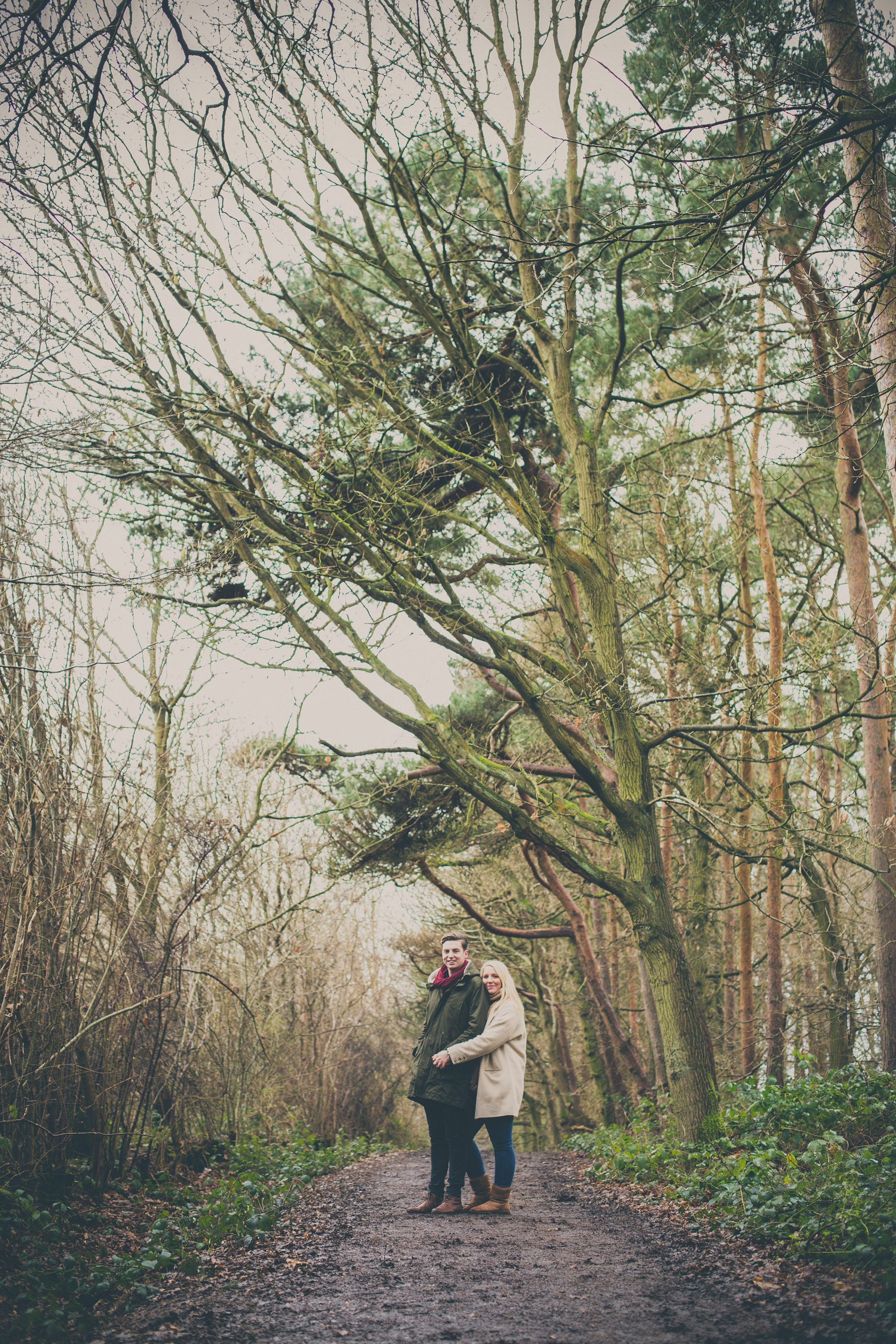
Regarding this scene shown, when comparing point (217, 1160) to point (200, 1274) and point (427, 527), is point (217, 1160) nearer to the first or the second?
point (200, 1274)

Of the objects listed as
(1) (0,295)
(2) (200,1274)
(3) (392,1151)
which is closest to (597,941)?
(3) (392,1151)

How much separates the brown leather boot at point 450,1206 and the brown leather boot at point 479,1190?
80 millimetres

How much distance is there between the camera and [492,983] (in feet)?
18.3

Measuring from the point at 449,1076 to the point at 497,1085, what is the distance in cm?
31

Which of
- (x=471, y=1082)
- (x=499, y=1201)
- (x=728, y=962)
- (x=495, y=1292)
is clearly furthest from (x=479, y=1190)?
(x=728, y=962)

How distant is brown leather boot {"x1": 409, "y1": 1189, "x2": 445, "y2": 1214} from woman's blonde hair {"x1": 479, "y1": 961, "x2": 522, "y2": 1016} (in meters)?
1.25

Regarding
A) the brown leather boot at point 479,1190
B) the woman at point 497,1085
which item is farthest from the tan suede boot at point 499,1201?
the brown leather boot at point 479,1190

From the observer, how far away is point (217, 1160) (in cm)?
695

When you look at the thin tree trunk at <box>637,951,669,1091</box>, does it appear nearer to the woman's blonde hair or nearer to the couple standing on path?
the woman's blonde hair

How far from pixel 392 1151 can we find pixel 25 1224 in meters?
12.9

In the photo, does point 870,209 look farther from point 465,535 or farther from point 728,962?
point 728,962

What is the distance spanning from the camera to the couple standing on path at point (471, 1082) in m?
5.14

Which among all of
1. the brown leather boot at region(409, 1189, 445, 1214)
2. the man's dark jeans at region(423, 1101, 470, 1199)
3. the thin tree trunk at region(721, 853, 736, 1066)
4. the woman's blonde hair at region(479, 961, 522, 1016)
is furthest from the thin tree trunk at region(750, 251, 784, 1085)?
the brown leather boot at region(409, 1189, 445, 1214)

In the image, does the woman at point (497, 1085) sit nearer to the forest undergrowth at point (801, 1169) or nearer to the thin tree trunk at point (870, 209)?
Result: the forest undergrowth at point (801, 1169)
